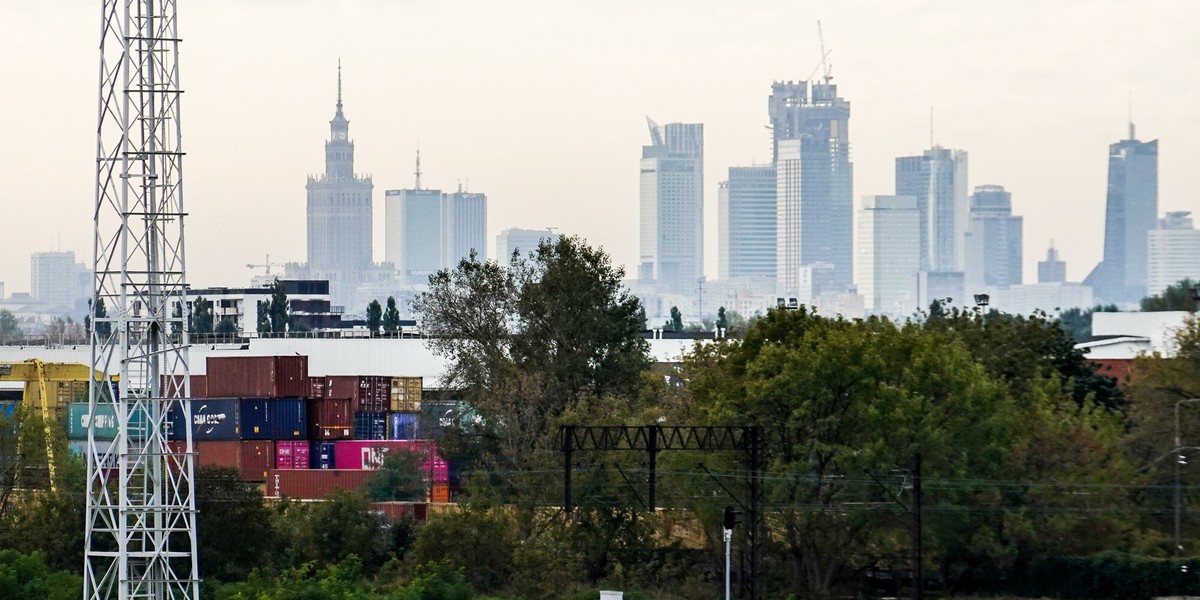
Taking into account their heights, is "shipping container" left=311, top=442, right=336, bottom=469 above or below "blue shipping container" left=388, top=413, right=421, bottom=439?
below

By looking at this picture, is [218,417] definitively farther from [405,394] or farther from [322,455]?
[405,394]

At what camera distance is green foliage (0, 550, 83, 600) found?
4550cm

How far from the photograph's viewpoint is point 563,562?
5088cm

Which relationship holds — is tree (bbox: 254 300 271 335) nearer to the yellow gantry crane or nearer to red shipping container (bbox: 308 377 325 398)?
the yellow gantry crane

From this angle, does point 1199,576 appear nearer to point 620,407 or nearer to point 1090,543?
point 1090,543

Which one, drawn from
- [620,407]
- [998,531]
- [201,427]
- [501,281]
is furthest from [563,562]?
[201,427]

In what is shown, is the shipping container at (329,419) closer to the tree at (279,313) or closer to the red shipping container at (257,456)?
the red shipping container at (257,456)

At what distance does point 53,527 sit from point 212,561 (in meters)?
5.46

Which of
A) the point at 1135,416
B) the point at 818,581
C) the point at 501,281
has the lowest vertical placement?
the point at 818,581

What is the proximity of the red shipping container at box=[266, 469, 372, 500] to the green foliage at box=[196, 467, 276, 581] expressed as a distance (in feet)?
53.8

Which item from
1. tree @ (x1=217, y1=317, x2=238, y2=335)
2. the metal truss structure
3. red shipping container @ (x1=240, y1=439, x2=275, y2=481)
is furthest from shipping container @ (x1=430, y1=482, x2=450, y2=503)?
tree @ (x1=217, y1=317, x2=238, y2=335)

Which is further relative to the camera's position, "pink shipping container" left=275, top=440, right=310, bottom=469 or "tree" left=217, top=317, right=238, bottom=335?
"tree" left=217, top=317, right=238, bottom=335

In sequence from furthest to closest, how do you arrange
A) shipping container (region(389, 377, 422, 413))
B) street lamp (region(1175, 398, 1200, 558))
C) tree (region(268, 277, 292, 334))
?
tree (region(268, 277, 292, 334)) → shipping container (region(389, 377, 422, 413)) → street lamp (region(1175, 398, 1200, 558))

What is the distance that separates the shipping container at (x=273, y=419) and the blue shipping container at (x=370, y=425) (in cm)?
335
